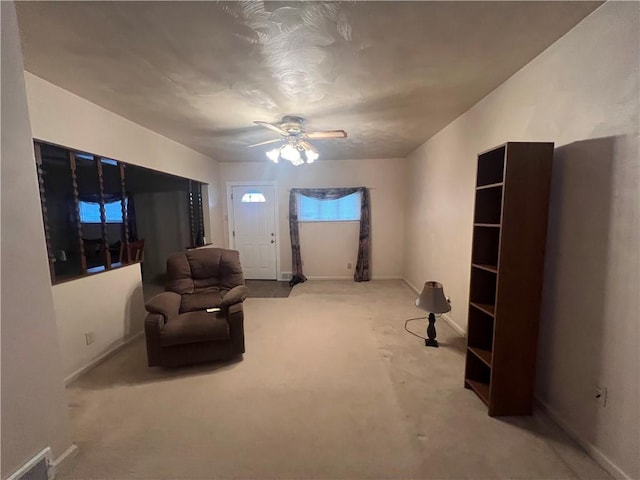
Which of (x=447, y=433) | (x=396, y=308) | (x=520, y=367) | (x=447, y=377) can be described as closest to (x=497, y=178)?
(x=520, y=367)

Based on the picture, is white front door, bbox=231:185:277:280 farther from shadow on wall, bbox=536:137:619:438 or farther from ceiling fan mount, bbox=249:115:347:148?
shadow on wall, bbox=536:137:619:438

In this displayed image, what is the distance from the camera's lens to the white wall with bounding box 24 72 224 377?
2129 mm

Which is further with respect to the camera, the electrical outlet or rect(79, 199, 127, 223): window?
rect(79, 199, 127, 223): window

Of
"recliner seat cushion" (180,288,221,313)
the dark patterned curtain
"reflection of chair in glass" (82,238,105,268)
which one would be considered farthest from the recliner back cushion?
the dark patterned curtain

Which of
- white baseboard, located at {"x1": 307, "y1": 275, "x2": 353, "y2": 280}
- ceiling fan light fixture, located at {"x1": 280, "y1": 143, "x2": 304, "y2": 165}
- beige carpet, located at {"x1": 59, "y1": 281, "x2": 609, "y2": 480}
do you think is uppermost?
ceiling fan light fixture, located at {"x1": 280, "y1": 143, "x2": 304, "y2": 165}

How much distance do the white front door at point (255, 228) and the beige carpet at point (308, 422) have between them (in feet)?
9.37

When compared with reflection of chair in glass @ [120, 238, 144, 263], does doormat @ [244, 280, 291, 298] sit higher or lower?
lower

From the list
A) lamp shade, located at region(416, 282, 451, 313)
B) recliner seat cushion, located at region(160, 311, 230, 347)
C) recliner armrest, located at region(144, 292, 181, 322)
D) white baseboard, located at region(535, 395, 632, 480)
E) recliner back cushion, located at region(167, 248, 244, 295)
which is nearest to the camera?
white baseboard, located at region(535, 395, 632, 480)

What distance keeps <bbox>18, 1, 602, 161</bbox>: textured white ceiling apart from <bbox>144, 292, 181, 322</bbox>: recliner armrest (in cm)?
181

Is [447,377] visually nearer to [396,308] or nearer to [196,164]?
[396,308]

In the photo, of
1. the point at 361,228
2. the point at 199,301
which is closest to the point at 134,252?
the point at 199,301

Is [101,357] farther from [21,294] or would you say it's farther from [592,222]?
[592,222]

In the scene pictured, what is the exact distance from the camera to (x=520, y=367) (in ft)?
5.97

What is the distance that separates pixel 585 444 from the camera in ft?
5.11
